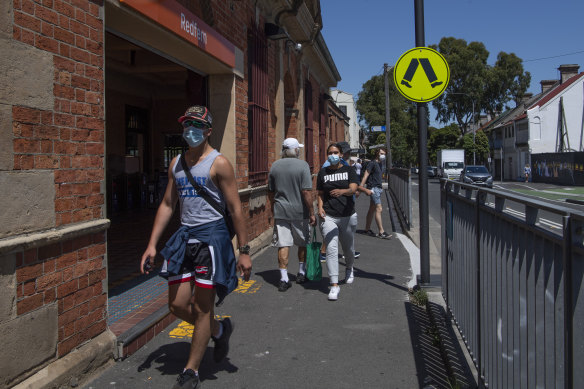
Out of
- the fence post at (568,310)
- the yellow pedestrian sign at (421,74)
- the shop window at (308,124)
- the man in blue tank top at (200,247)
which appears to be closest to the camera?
the fence post at (568,310)

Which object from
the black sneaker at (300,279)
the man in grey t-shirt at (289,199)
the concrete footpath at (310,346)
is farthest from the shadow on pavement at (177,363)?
the black sneaker at (300,279)

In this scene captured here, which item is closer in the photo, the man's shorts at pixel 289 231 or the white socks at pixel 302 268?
the man's shorts at pixel 289 231

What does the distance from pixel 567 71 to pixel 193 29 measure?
2230 inches

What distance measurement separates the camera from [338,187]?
628 centimetres

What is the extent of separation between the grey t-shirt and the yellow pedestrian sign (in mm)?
1516

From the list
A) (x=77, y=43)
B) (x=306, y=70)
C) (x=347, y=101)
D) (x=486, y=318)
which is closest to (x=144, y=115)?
(x=306, y=70)

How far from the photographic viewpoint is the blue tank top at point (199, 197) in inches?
144

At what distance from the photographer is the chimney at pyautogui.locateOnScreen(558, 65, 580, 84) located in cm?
5266

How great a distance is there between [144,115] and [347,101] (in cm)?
5704

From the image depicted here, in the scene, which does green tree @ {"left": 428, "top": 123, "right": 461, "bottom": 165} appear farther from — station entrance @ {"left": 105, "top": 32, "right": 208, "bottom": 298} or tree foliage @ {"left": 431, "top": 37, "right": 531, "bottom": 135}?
station entrance @ {"left": 105, "top": 32, "right": 208, "bottom": 298}

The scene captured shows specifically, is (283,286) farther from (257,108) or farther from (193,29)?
(257,108)

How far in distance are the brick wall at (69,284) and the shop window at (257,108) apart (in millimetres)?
5410

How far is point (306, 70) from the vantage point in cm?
1583

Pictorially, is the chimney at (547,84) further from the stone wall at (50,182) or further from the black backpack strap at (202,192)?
the stone wall at (50,182)
